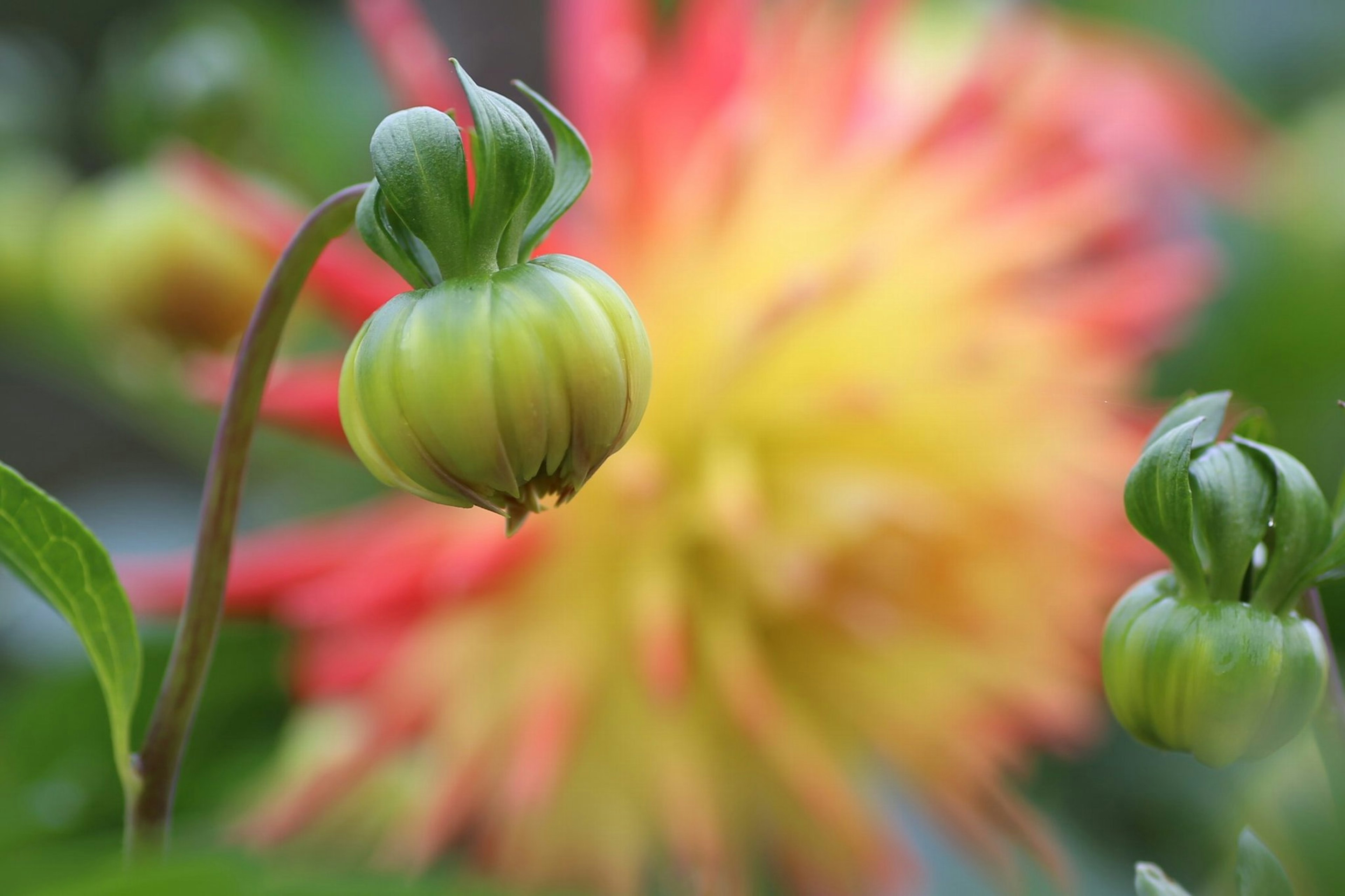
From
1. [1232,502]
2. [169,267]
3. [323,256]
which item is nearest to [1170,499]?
[1232,502]

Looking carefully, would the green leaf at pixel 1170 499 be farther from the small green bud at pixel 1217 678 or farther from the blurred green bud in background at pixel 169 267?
the blurred green bud in background at pixel 169 267

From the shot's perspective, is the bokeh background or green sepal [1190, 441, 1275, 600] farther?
the bokeh background

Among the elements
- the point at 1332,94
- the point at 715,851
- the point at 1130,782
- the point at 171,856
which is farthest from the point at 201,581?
the point at 1332,94

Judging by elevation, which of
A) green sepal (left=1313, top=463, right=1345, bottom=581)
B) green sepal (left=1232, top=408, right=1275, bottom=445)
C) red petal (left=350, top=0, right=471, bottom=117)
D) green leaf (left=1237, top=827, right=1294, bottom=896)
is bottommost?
green leaf (left=1237, top=827, right=1294, bottom=896)

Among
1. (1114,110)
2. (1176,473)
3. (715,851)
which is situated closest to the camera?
(1176,473)

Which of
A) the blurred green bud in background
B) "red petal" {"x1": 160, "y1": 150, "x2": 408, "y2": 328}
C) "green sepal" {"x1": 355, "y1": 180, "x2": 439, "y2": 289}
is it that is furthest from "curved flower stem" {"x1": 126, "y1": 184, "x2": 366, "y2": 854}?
the blurred green bud in background

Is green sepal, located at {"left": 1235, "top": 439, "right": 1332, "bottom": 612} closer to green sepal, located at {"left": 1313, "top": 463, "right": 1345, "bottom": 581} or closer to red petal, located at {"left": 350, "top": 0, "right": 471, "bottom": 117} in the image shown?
green sepal, located at {"left": 1313, "top": 463, "right": 1345, "bottom": 581}

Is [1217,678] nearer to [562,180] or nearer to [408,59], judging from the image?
[562,180]

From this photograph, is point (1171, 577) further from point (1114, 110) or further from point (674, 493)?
point (1114, 110)
